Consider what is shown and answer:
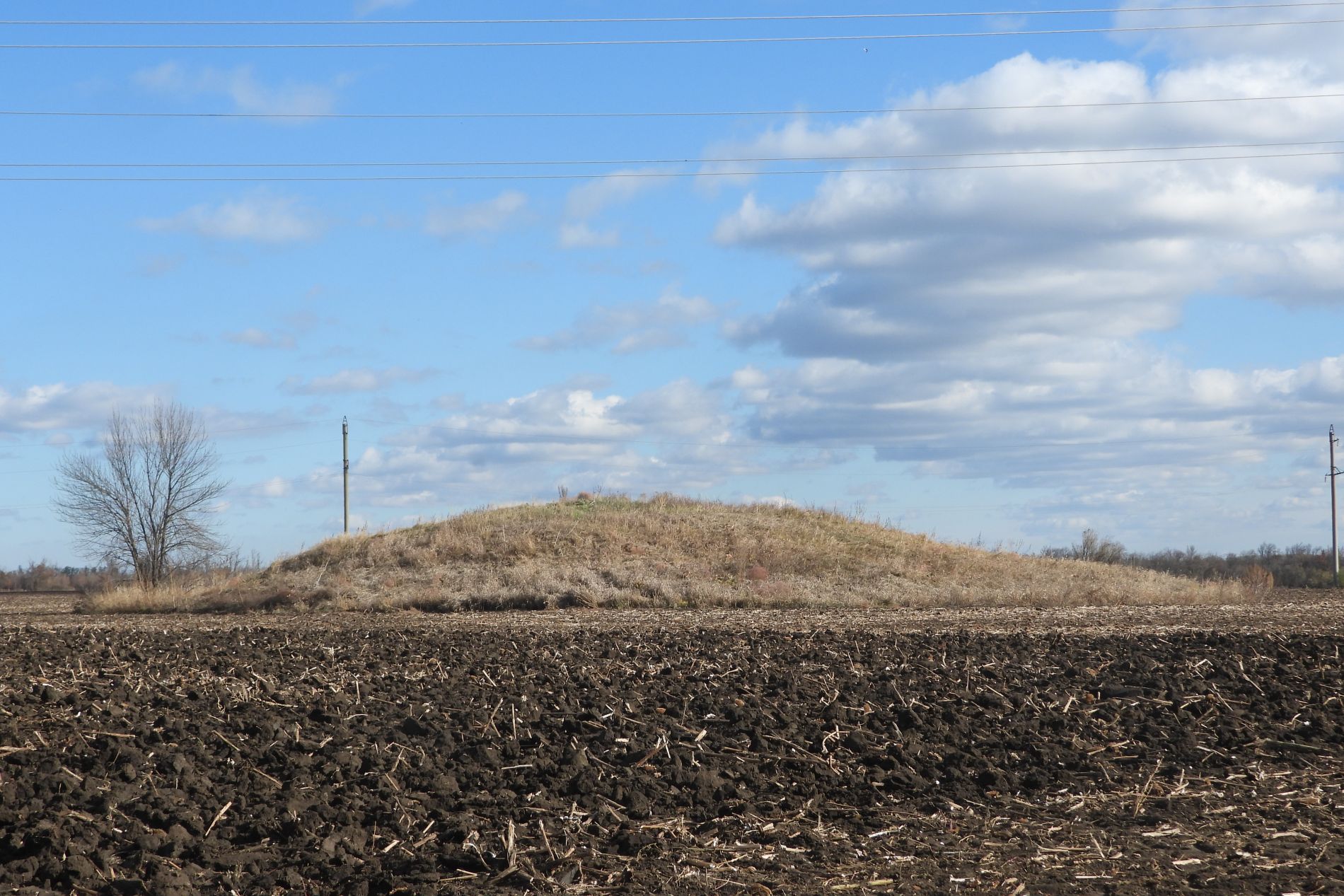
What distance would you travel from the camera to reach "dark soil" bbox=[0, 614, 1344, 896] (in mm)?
6547

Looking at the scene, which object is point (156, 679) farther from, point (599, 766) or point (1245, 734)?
point (1245, 734)

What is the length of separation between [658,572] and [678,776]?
82.0 ft

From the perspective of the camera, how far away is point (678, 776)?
8.35m

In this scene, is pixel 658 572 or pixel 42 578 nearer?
pixel 658 572

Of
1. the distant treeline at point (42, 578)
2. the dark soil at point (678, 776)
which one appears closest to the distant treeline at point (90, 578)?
the distant treeline at point (42, 578)

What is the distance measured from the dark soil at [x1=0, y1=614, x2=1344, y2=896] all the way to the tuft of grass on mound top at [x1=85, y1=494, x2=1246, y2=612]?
54.2 ft

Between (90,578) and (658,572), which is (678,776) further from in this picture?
(90,578)

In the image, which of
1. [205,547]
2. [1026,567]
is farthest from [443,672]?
[205,547]

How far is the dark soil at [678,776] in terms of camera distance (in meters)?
6.55

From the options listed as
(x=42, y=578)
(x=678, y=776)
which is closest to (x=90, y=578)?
(x=42, y=578)

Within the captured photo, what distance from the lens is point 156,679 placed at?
12.7 m

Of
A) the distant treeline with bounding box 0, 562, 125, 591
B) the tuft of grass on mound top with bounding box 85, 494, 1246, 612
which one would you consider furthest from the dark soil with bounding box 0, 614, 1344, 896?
the distant treeline with bounding box 0, 562, 125, 591

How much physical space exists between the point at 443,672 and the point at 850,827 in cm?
684

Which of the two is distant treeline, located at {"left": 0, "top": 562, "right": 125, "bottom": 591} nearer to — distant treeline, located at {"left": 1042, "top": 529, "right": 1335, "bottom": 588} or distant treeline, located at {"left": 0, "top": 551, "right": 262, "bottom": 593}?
distant treeline, located at {"left": 0, "top": 551, "right": 262, "bottom": 593}
